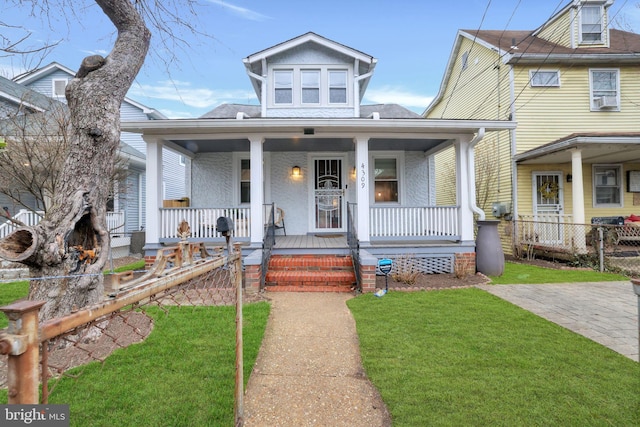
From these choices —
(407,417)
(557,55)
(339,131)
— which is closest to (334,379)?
(407,417)

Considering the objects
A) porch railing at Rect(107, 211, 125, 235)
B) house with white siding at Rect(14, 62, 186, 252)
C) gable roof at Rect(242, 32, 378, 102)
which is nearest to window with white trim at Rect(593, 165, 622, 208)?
gable roof at Rect(242, 32, 378, 102)

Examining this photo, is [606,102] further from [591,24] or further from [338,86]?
[338,86]

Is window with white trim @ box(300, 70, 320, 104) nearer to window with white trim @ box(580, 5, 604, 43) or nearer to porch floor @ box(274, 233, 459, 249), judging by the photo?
porch floor @ box(274, 233, 459, 249)

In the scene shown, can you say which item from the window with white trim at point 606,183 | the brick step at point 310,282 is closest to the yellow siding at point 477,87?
the window with white trim at point 606,183

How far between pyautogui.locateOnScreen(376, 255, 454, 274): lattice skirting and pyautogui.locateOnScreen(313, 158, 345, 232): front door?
2.79 metres

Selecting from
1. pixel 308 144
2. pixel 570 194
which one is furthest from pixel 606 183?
pixel 308 144

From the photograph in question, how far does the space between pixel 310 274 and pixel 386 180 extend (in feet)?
15.5

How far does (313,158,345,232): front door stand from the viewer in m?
9.24

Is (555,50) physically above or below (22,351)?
above

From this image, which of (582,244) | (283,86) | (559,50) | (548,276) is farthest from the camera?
(559,50)

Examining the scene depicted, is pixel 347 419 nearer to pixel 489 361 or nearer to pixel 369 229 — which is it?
pixel 489 361

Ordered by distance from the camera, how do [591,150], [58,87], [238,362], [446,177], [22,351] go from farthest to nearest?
[446,177], [58,87], [591,150], [238,362], [22,351]

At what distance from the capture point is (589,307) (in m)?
4.77

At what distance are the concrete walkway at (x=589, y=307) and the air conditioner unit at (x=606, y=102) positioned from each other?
24.5ft
